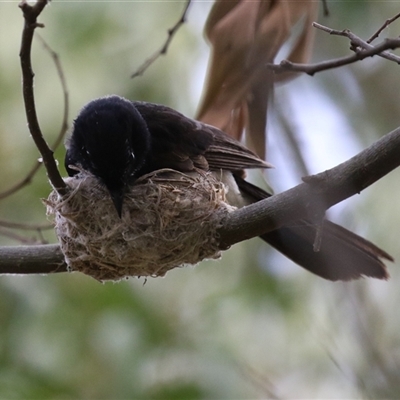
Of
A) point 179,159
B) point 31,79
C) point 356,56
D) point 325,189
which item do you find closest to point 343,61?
point 356,56

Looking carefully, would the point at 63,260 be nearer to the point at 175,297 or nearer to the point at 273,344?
the point at 175,297

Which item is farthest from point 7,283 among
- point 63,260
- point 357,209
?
point 357,209

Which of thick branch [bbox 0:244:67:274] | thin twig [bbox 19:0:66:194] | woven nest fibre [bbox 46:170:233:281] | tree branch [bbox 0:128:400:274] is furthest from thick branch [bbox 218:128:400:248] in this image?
thick branch [bbox 0:244:67:274]

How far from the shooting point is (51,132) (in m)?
6.15

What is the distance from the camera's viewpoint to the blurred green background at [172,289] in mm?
5168

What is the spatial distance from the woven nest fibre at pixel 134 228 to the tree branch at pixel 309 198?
0.26m

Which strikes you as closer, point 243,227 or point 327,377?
point 243,227

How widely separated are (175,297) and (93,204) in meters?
2.95

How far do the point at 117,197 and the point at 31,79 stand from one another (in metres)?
1.08

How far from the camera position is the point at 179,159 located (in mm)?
4648

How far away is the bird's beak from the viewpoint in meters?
3.93

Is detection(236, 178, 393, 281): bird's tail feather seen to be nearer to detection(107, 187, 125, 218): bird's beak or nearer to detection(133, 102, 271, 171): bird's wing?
detection(133, 102, 271, 171): bird's wing

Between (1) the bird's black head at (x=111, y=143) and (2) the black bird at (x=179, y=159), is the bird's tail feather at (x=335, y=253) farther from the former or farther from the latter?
(1) the bird's black head at (x=111, y=143)

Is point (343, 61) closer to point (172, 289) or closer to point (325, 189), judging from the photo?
point (325, 189)
